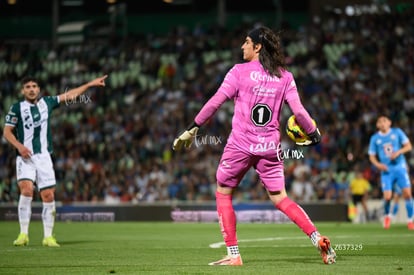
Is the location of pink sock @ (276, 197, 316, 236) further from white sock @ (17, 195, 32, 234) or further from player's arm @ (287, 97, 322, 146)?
white sock @ (17, 195, 32, 234)

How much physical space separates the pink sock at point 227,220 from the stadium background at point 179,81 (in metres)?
15.9

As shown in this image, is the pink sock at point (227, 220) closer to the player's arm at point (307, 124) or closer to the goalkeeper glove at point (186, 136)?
the goalkeeper glove at point (186, 136)

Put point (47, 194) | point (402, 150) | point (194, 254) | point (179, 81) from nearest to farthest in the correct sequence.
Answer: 1. point (194, 254)
2. point (47, 194)
3. point (402, 150)
4. point (179, 81)

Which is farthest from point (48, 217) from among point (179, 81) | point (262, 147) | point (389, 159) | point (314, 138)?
point (179, 81)

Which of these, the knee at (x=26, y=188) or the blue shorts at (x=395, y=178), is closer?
the knee at (x=26, y=188)

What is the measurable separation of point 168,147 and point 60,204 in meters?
4.72

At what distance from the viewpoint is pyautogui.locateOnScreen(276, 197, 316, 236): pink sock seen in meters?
10.4

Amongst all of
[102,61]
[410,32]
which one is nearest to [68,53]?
[102,61]

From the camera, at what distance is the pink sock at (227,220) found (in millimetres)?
10422

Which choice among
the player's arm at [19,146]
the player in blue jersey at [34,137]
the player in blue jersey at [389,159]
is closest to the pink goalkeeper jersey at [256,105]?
the player in blue jersey at [34,137]

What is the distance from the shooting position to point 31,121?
14617mm

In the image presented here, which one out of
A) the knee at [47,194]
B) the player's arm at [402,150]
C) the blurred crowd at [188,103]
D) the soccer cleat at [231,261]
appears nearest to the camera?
the soccer cleat at [231,261]

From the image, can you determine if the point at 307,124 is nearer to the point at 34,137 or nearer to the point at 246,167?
the point at 246,167

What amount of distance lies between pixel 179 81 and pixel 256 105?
24.4 m
